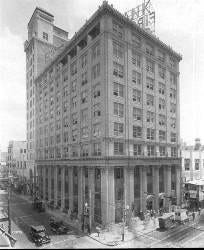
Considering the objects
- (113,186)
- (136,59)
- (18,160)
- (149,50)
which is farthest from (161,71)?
(18,160)

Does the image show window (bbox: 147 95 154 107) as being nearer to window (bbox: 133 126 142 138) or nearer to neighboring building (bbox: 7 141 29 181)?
window (bbox: 133 126 142 138)

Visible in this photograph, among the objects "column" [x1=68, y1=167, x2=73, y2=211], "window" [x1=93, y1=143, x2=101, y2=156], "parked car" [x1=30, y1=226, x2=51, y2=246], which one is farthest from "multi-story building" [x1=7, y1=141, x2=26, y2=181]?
"parked car" [x1=30, y1=226, x2=51, y2=246]

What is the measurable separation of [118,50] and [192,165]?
43017 mm

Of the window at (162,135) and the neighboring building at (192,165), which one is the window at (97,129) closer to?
the window at (162,135)

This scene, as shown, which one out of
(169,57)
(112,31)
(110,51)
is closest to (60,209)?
(110,51)

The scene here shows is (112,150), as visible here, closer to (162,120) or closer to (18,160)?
(162,120)

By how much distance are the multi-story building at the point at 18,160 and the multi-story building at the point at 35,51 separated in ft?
25.8

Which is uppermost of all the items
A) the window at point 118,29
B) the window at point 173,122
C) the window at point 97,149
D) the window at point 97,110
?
the window at point 118,29

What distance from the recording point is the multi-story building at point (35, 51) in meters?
76.8

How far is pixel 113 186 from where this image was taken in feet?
131

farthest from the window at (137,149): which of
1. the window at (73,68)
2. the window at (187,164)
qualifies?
the window at (187,164)

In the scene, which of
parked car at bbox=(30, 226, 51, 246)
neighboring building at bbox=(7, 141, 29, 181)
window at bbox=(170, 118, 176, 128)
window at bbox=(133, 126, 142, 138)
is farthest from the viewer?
neighboring building at bbox=(7, 141, 29, 181)

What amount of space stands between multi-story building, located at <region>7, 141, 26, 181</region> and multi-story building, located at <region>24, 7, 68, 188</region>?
7873 mm

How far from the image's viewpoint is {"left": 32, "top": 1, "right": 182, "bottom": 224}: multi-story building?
136 ft
